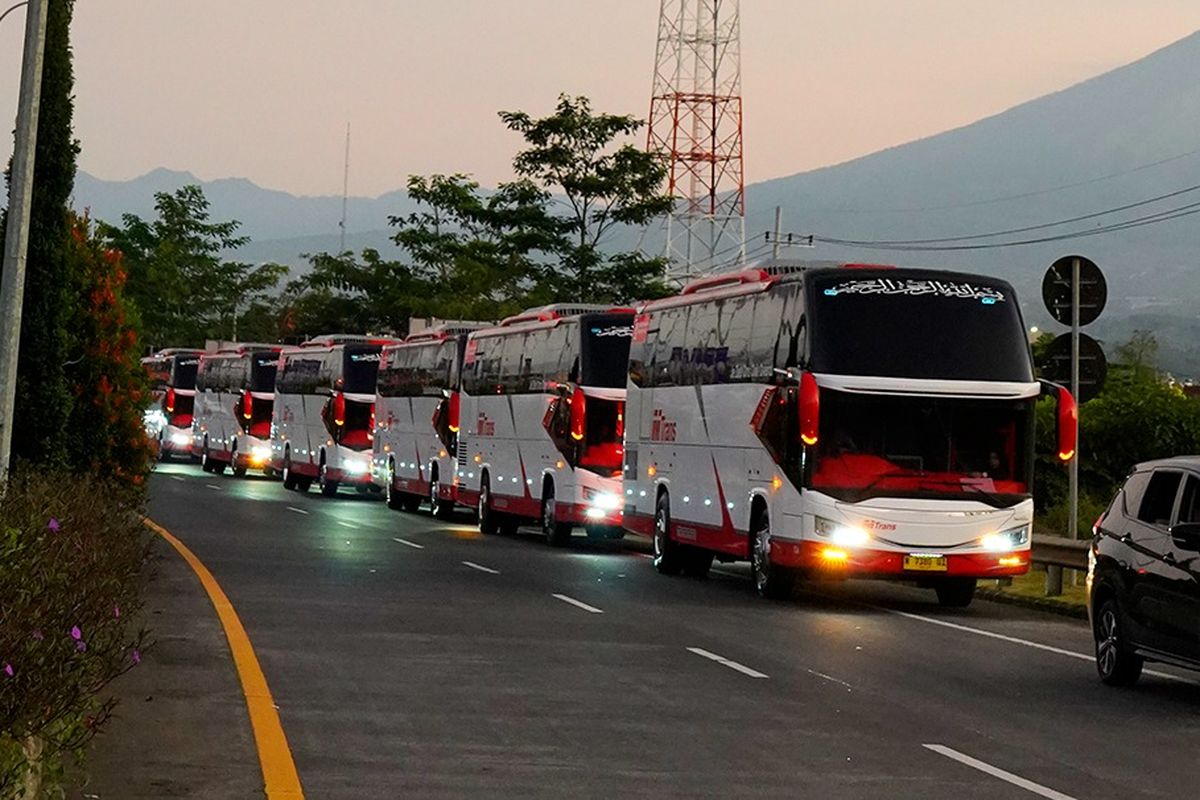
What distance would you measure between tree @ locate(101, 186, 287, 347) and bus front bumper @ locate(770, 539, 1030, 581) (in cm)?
10582

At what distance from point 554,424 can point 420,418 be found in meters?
12.9

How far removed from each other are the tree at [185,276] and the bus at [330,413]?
62.7 m

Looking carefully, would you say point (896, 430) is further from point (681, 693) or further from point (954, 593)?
point (681, 693)

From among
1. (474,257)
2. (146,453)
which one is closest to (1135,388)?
(146,453)

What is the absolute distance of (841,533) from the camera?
79.0 feet

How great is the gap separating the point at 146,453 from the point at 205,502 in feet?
71.8

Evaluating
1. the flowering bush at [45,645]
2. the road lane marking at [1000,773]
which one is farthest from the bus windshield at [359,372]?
the road lane marking at [1000,773]

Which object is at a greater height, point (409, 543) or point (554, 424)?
point (554, 424)

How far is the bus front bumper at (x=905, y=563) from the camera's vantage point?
24.0 meters

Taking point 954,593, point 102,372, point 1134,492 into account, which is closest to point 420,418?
point 102,372

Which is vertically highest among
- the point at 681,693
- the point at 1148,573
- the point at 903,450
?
the point at 903,450

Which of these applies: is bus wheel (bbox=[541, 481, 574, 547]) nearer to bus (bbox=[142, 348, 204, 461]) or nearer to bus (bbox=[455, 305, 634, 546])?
bus (bbox=[455, 305, 634, 546])

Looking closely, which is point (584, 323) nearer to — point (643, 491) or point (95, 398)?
point (643, 491)

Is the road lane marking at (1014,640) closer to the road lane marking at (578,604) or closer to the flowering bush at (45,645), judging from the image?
the road lane marking at (578,604)
